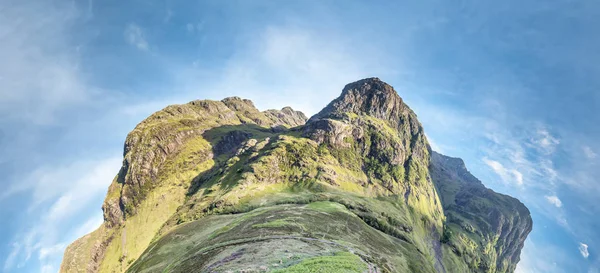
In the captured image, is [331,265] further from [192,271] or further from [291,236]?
[291,236]

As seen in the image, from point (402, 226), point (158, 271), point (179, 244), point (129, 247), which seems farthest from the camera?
point (129, 247)

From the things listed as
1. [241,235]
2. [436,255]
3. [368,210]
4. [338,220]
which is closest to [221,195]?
[368,210]

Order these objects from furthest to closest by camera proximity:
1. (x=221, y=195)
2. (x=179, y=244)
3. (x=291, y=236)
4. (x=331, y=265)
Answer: (x=221, y=195) → (x=179, y=244) → (x=291, y=236) → (x=331, y=265)

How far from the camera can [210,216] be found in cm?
15875

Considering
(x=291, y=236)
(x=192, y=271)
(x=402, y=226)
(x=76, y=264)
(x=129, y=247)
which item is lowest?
(x=76, y=264)

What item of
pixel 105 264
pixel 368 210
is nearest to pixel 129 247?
pixel 105 264

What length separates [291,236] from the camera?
68375mm

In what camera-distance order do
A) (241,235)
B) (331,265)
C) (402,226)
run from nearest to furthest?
(331,265), (241,235), (402,226)

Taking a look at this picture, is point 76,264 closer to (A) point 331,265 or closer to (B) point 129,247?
(B) point 129,247

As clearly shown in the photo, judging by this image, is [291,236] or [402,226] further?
[402,226]

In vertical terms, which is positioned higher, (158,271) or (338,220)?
(338,220)

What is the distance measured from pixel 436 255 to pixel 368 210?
7632 centimetres

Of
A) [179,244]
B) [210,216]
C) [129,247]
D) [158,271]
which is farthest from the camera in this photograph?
[129,247]

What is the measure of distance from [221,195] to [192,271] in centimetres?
14020
